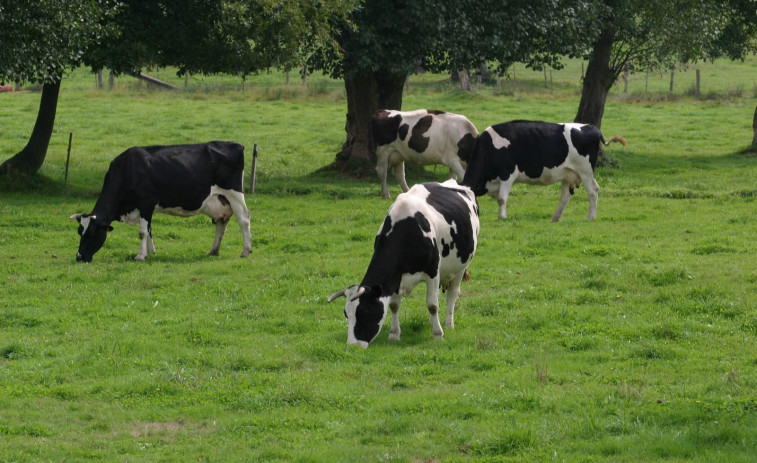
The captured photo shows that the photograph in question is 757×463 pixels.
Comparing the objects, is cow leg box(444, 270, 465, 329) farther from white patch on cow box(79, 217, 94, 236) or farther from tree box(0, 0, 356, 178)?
tree box(0, 0, 356, 178)

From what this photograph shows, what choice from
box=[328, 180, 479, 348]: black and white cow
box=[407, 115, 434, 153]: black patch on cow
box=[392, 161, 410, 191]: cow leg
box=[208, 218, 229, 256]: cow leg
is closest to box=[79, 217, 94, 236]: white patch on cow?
box=[208, 218, 229, 256]: cow leg

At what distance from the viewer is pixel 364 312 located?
1345cm

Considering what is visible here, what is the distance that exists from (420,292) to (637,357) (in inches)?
186

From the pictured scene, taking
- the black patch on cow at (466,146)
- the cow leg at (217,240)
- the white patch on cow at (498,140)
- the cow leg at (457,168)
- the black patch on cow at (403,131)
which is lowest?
the cow leg at (217,240)

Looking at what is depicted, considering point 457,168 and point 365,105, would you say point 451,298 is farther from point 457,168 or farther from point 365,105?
point 365,105

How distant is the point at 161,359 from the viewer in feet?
44.0

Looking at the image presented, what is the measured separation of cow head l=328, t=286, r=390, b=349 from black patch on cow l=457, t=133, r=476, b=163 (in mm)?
14471

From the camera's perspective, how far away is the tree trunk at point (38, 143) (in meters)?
28.3

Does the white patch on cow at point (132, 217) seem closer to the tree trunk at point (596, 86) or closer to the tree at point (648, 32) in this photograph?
the tree at point (648, 32)

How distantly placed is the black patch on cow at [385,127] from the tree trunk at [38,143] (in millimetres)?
8431

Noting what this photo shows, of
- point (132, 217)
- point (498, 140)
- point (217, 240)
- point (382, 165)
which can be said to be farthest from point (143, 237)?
point (382, 165)

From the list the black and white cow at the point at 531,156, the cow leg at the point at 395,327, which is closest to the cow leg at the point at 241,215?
the black and white cow at the point at 531,156

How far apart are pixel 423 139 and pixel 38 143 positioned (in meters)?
10.3

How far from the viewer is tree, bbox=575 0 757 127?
1339 inches
